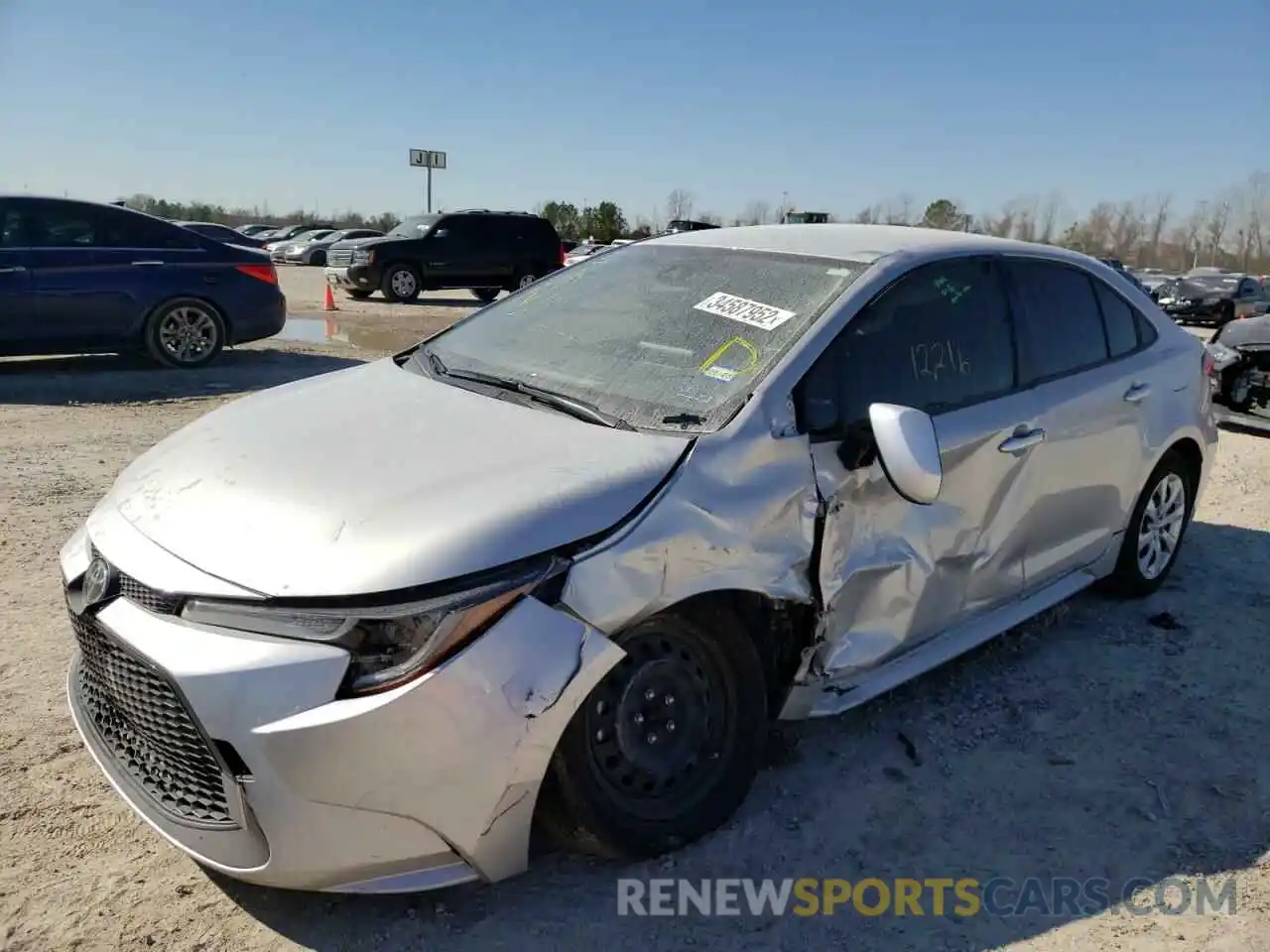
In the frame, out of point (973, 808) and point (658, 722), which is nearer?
point (658, 722)

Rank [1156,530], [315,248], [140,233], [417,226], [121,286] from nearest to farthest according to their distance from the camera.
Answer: [1156,530] < [121,286] < [140,233] < [417,226] < [315,248]

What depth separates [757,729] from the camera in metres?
2.84

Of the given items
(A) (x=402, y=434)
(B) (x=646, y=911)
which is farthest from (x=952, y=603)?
(A) (x=402, y=434)

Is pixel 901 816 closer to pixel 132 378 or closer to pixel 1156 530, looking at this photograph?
pixel 1156 530

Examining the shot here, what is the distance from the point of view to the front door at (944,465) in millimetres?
2938

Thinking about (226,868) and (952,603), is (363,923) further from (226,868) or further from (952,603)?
(952,603)

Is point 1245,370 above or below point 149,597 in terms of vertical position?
below

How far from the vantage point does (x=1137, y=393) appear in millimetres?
4234

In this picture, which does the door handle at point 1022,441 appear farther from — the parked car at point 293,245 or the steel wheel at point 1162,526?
the parked car at point 293,245

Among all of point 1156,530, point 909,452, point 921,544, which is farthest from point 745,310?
point 1156,530

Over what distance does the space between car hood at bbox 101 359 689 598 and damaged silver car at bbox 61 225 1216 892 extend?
10 millimetres

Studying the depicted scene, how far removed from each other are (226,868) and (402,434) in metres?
1.16

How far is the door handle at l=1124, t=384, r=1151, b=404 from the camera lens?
4172 millimetres

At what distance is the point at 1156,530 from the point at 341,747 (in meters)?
3.96
